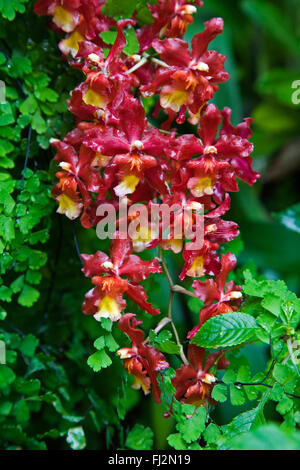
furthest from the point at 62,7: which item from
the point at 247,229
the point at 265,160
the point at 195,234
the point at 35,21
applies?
the point at 265,160

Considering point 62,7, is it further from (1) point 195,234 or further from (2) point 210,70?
(1) point 195,234

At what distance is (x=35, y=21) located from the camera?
0.78 metres

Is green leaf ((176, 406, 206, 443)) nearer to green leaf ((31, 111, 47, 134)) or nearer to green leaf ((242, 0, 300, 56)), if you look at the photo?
green leaf ((31, 111, 47, 134))

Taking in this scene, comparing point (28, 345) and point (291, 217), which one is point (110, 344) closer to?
point (28, 345)

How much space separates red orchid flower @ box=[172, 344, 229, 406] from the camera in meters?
0.64

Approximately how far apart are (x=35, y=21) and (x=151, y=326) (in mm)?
570

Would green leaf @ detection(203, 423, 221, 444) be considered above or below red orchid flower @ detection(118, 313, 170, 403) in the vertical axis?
below

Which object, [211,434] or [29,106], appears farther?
[29,106]

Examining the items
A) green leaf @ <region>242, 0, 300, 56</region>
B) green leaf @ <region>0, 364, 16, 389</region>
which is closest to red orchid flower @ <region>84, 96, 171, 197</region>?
green leaf @ <region>0, 364, 16, 389</region>

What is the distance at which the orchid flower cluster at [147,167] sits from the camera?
2.09 feet

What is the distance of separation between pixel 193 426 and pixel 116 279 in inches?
8.3

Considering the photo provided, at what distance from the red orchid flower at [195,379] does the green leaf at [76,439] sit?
21 cm

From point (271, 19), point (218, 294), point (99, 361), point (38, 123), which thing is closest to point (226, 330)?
point (218, 294)

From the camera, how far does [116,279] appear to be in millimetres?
639
